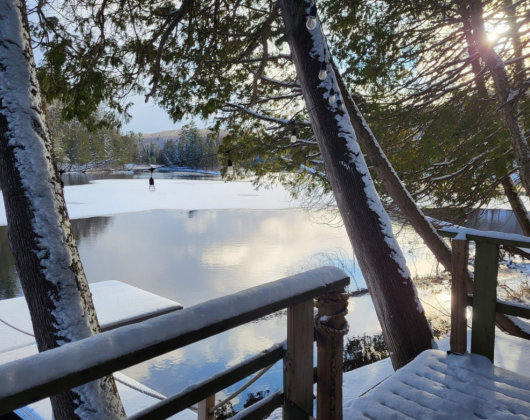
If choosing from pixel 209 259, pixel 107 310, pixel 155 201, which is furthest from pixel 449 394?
pixel 155 201

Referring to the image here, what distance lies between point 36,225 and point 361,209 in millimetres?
2313

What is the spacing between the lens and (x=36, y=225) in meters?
2.53

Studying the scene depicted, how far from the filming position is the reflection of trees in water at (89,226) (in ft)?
51.7

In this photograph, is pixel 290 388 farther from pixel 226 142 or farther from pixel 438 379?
pixel 226 142

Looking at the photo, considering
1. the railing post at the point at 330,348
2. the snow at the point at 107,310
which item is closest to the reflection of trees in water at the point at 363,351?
the snow at the point at 107,310

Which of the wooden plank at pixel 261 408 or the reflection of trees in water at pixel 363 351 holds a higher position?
the wooden plank at pixel 261 408

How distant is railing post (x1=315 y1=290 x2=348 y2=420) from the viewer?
1.27 meters

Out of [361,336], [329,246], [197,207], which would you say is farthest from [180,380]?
[197,207]

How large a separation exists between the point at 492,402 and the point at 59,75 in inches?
178

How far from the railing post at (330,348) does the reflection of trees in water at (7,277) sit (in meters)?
10.4

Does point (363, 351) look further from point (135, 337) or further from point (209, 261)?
point (135, 337)

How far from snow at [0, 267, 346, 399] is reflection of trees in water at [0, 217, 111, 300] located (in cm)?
1053

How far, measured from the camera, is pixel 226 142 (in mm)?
6266

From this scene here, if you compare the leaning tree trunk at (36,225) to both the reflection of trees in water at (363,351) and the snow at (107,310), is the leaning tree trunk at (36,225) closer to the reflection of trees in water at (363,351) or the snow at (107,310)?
the snow at (107,310)
